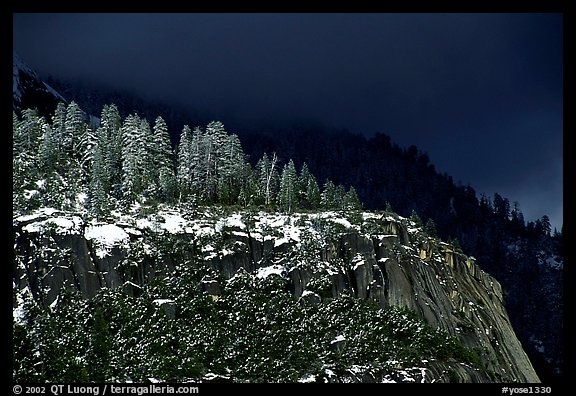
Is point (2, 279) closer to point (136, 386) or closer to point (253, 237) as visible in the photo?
point (136, 386)

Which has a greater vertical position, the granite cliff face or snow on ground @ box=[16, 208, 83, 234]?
snow on ground @ box=[16, 208, 83, 234]

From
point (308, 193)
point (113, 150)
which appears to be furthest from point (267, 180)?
point (113, 150)

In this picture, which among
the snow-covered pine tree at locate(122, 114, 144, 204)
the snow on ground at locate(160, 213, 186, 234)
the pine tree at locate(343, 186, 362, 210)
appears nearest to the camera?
the snow on ground at locate(160, 213, 186, 234)

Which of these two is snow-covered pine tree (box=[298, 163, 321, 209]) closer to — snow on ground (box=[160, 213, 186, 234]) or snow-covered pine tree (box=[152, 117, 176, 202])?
snow-covered pine tree (box=[152, 117, 176, 202])

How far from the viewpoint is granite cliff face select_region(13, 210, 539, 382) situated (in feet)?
167

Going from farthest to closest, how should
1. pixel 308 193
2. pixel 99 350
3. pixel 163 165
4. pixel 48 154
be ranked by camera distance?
pixel 163 165 < pixel 308 193 < pixel 48 154 < pixel 99 350

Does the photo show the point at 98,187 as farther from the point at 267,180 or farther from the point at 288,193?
the point at 267,180

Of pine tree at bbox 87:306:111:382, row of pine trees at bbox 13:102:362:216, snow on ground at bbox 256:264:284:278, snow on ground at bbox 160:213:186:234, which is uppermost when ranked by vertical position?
row of pine trees at bbox 13:102:362:216

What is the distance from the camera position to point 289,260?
58.0m

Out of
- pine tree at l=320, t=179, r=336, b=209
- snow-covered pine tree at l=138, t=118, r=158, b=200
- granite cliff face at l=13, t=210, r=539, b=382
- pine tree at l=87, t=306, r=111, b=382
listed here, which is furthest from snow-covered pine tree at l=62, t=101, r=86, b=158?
pine tree at l=87, t=306, r=111, b=382

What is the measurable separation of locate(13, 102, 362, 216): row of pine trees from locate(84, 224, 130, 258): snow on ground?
2.94 m

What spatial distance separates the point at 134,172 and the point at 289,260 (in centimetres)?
2568

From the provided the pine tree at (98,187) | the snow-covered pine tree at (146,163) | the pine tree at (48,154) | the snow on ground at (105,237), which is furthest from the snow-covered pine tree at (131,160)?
the pine tree at (48,154)

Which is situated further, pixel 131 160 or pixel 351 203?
pixel 351 203
